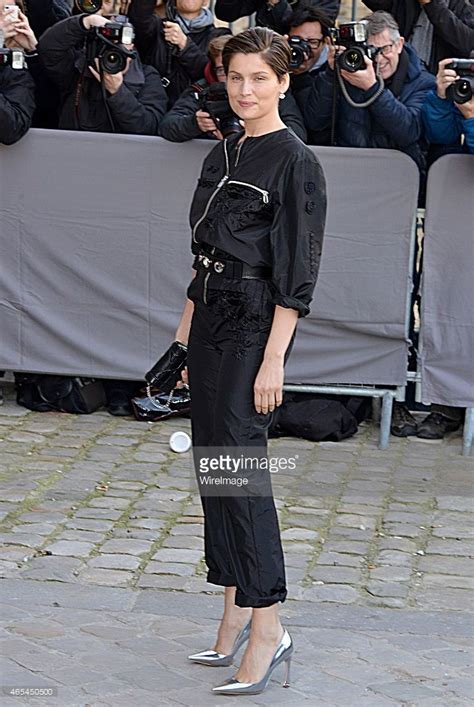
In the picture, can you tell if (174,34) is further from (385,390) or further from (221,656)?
(221,656)

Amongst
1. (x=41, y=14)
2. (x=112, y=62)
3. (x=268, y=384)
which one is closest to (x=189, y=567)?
(x=268, y=384)

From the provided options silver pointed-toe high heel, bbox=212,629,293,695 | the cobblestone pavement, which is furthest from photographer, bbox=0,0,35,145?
silver pointed-toe high heel, bbox=212,629,293,695

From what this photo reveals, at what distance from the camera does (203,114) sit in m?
6.88

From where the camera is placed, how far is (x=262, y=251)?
3879 mm

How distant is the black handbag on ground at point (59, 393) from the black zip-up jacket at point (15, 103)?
1.46 meters

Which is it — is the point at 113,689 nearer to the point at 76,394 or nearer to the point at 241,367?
the point at 241,367

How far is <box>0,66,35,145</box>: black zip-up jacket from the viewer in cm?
707

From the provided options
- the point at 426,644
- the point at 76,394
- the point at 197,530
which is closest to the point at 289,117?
the point at 76,394

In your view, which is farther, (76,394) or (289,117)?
(76,394)

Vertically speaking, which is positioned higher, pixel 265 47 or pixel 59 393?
pixel 265 47

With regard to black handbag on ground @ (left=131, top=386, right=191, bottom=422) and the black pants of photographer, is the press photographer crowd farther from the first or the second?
the black pants of photographer

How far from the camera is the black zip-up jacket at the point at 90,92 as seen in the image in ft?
23.5

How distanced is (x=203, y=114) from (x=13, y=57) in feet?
3.81

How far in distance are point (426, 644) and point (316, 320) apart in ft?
9.82
